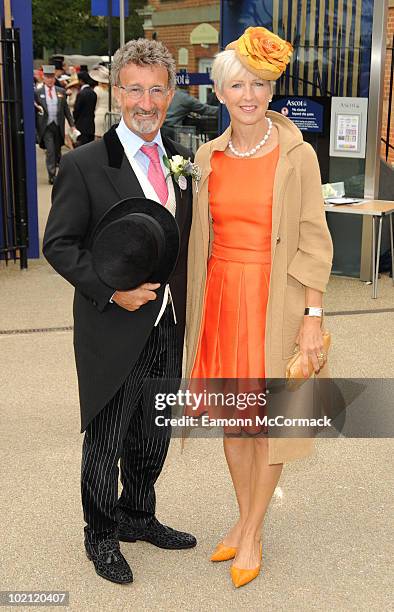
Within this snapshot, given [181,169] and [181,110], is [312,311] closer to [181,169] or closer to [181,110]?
[181,169]

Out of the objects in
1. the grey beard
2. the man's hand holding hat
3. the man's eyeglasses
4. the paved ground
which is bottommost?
the paved ground

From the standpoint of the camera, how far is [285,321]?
312 centimetres

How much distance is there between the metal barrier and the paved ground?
10.6 feet

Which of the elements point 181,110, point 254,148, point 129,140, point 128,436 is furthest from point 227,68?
point 181,110

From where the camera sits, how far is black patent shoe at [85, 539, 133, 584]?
3312mm

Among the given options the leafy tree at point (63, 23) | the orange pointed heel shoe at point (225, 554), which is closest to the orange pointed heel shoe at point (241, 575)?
the orange pointed heel shoe at point (225, 554)

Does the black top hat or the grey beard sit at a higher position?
the grey beard

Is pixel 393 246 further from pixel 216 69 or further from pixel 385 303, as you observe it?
pixel 216 69

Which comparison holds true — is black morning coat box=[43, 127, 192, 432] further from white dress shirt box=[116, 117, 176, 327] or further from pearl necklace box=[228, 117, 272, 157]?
pearl necklace box=[228, 117, 272, 157]

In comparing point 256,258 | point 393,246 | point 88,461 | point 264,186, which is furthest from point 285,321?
point 393,246

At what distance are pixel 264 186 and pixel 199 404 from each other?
0.90 metres

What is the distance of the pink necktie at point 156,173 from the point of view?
3.10 m

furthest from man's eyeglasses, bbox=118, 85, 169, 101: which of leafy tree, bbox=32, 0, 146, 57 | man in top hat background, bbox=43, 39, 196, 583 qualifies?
leafy tree, bbox=32, 0, 146, 57

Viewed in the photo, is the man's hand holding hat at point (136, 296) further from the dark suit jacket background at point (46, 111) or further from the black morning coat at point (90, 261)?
the dark suit jacket background at point (46, 111)
